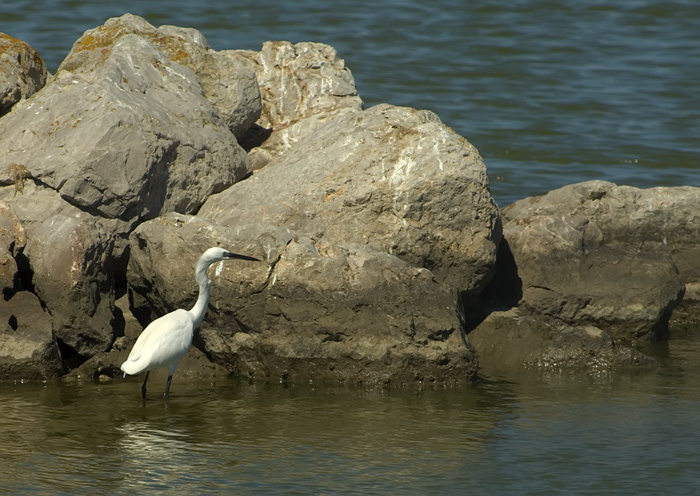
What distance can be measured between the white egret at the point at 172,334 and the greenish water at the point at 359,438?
0.33m

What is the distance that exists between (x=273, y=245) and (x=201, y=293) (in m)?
0.67

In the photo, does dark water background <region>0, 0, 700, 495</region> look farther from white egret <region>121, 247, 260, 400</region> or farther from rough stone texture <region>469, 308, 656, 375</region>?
white egret <region>121, 247, 260, 400</region>

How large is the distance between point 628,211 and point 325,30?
540 inches

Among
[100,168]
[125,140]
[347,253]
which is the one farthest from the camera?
[125,140]

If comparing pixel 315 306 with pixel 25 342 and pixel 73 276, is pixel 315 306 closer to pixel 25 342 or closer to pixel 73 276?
pixel 73 276

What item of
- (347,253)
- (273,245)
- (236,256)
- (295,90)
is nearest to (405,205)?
(347,253)

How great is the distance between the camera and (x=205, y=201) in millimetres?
9500

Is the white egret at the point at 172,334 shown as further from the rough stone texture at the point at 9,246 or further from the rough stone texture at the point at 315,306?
the rough stone texture at the point at 9,246

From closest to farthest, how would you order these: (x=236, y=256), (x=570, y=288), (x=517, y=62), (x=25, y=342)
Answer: (x=236, y=256)
(x=25, y=342)
(x=570, y=288)
(x=517, y=62)

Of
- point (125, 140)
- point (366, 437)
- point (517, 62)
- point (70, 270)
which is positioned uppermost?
point (125, 140)

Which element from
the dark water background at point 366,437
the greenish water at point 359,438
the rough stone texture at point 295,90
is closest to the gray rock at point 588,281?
the dark water background at point 366,437

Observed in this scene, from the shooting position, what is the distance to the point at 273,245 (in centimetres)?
837

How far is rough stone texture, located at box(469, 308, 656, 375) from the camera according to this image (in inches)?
351

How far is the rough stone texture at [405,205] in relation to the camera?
891 centimetres
